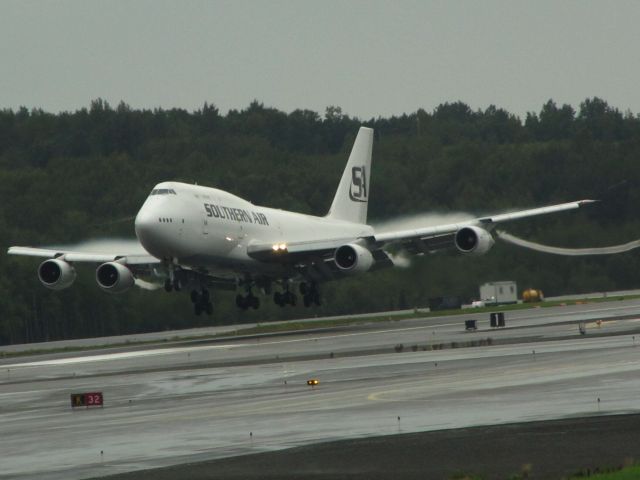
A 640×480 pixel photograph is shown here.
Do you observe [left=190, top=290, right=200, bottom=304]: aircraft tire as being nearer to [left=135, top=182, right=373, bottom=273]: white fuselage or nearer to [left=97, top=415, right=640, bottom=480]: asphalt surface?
[left=135, top=182, right=373, bottom=273]: white fuselage

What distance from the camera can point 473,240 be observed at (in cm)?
5991

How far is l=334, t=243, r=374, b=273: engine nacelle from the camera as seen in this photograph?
6022 cm

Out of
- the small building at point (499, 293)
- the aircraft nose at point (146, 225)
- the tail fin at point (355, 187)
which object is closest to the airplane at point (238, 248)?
the aircraft nose at point (146, 225)

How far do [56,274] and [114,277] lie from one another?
10.2 feet

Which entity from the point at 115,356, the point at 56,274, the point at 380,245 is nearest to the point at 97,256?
the point at 56,274

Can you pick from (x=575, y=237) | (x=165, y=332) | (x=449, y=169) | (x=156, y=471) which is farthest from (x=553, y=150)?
(x=156, y=471)

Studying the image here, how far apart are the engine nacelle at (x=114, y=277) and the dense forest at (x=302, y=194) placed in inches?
460

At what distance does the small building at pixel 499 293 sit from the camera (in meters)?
76.1

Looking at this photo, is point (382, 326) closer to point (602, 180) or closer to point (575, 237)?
point (575, 237)

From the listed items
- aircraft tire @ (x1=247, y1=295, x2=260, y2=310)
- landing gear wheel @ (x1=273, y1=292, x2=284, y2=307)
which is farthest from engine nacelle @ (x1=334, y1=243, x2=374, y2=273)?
aircraft tire @ (x1=247, y1=295, x2=260, y2=310)

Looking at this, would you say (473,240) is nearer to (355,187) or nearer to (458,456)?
(355,187)

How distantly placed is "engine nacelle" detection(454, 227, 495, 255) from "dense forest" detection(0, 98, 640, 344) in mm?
6962

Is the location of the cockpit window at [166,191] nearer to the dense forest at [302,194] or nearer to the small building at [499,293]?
the dense forest at [302,194]

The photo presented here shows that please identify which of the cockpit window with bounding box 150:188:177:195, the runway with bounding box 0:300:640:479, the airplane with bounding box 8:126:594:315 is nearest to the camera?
the runway with bounding box 0:300:640:479
